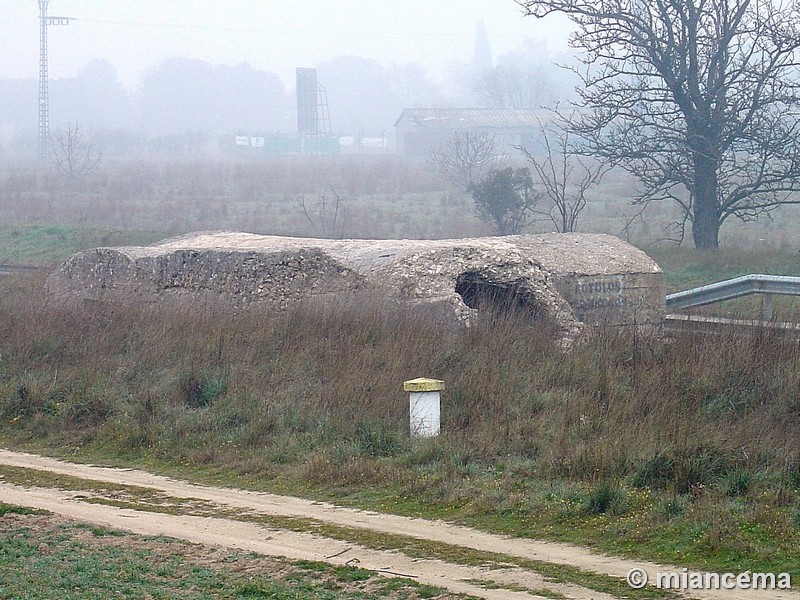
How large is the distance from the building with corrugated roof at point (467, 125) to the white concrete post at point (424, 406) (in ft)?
218

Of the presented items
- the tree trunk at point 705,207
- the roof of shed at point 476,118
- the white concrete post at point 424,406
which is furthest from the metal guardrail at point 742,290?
the roof of shed at point 476,118

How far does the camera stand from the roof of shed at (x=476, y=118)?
78625 mm

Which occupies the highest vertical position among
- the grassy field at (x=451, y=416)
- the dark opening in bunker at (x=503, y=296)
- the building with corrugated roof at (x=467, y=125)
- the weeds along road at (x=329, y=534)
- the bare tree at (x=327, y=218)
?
the building with corrugated roof at (x=467, y=125)

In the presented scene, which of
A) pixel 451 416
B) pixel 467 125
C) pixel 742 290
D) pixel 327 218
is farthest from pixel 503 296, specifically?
pixel 467 125

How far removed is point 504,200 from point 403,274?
1594 cm

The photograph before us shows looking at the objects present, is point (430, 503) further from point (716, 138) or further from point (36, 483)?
point (716, 138)

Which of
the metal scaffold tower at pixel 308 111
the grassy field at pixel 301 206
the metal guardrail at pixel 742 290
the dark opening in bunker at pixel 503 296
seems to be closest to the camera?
the dark opening in bunker at pixel 503 296

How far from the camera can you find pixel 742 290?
586 inches

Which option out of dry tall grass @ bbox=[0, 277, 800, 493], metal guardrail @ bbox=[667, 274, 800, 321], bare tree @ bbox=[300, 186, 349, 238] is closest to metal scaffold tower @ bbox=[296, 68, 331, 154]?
bare tree @ bbox=[300, 186, 349, 238]

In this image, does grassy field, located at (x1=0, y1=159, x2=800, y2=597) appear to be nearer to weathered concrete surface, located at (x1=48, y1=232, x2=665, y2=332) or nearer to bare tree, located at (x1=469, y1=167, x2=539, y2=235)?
weathered concrete surface, located at (x1=48, y1=232, x2=665, y2=332)

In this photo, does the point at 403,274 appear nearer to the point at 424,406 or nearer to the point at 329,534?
the point at 424,406

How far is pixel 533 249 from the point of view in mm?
15500

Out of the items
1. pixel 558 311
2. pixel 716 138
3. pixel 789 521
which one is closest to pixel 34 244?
pixel 716 138

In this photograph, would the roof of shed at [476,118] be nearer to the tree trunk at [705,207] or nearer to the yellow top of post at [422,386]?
the tree trunk at [705,207]
